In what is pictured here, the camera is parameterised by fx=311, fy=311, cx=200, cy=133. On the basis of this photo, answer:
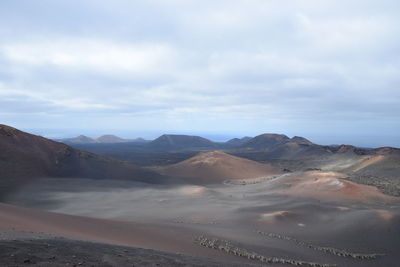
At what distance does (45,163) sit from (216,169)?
1213 inches

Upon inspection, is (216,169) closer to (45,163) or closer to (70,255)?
(45,163)

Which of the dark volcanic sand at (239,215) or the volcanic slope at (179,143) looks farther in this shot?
the volcanic slope at (179,143)

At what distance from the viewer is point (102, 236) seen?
14531mm

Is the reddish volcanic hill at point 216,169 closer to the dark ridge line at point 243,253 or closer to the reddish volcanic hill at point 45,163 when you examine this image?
the reddish volcanic hill at point 45,163

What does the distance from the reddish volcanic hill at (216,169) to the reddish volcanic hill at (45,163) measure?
920 centimetres

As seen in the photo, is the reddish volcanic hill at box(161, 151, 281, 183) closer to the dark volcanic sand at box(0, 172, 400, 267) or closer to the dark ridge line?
the dark volcanic sand at box(0, 172, 400, 267)

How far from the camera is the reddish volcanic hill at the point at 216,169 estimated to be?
58.5 metres

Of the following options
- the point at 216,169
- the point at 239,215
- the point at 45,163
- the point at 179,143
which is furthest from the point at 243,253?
the point at 179,143

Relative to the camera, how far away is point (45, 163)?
A: 44.1m

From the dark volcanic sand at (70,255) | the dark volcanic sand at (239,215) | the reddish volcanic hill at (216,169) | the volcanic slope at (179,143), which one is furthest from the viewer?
the volcanic slope at (179,143)

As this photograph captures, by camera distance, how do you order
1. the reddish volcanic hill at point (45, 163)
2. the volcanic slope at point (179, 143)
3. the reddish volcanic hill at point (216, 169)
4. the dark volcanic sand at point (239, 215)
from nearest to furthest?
the dark volcanic sand at point (239, 215)
the reddish volcanic hill at point (45, 163)
the reddish volcanic hill at point (216, 169)
the volcanic slope at point (179, 143)

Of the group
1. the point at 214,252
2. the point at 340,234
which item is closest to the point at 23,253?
the point at 214,252

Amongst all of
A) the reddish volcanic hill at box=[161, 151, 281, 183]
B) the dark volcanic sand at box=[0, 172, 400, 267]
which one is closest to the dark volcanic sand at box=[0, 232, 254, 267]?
the dark volcanic sand at box=[0, 172, 400, 267]

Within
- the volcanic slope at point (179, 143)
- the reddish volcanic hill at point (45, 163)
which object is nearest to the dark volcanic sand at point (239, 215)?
the reddish volcanic hill at point (45, 163)
